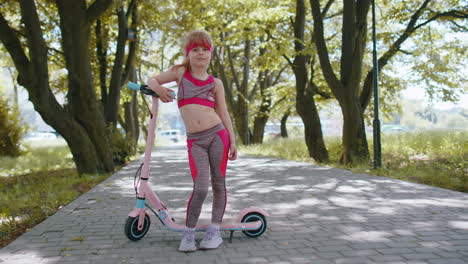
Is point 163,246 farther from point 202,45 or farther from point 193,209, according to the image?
point 202,45

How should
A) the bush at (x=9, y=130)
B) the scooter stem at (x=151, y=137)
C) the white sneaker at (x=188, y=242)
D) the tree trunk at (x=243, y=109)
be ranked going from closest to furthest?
the white sneaker at (x=188, y=242) < the scooter stem at (x=151, y=137) < the bush at (x=9, y=130) < the tree trunk at (x=243, y=109)

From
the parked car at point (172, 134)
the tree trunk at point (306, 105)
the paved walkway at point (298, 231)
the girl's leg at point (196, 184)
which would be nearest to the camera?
the paved walkway at point (298, 231)

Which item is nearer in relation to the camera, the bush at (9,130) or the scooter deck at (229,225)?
the scooter deck at (229,225)

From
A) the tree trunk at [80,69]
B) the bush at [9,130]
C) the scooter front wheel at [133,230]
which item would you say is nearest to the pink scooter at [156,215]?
the scooter front wheel at [133,230]

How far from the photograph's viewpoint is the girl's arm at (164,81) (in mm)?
3949

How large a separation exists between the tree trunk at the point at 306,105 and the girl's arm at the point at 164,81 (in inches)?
427

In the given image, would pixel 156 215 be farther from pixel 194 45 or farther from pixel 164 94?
pixel 194 45

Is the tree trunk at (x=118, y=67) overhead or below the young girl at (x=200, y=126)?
overhead

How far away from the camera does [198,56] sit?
13.1 feet

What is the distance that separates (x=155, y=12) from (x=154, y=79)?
12542 mm

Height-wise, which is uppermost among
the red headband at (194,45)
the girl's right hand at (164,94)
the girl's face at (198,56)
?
the red headband at (194,45)

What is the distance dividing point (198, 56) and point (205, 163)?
0.97 metres

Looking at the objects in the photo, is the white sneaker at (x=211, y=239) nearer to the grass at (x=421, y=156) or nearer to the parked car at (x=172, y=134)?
the grass at (x=421, y=156)

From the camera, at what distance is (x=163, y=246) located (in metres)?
4.06
